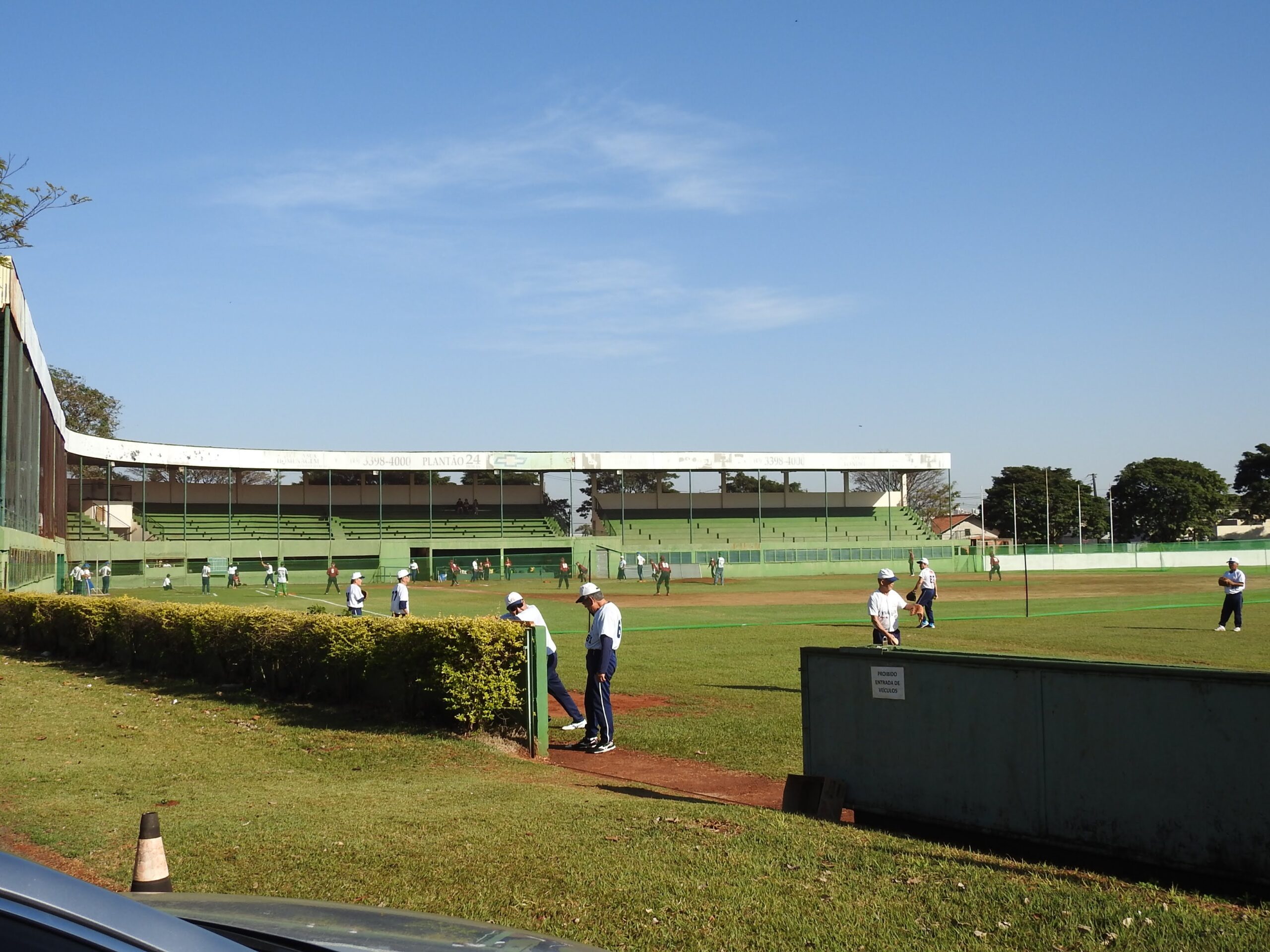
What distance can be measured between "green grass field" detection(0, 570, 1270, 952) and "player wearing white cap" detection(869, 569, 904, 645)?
1646mm

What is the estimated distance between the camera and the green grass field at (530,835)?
18.3ft

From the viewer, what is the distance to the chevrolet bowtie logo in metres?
78.0

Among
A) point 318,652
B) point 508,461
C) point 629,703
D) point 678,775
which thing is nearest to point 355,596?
point 318,652

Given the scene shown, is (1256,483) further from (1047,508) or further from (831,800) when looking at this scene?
(831,800)

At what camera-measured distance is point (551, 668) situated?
43.7 feet

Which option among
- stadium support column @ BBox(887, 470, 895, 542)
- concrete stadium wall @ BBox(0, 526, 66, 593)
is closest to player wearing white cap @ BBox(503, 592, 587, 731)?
concrete stadium wall @ BBox(0, 526, 66, 593)

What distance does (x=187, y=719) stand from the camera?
44.2 ft

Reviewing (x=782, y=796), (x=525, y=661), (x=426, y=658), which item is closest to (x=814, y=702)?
(x=782, y=796)

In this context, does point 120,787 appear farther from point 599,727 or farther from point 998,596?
point 998,596

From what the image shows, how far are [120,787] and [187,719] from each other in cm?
401

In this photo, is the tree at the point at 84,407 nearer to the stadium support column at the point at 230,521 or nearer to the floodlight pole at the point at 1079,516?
the stadium support column at the point at 230,521

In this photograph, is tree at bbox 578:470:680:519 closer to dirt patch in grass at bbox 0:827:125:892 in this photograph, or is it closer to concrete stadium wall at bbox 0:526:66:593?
concrete stadium wall at bbox 0:526:66:593

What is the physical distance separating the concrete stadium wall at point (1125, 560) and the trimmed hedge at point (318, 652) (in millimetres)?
63003

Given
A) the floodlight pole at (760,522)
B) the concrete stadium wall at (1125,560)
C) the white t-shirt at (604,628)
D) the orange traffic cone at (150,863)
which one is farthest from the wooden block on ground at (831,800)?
the concrete stadium wall at (1125,560)
